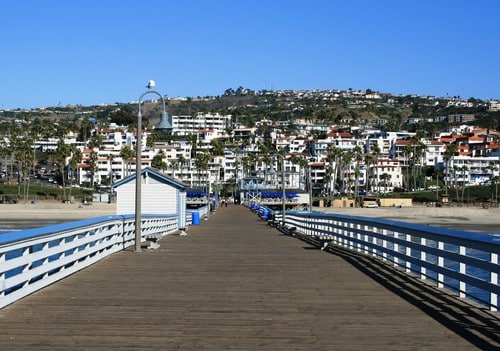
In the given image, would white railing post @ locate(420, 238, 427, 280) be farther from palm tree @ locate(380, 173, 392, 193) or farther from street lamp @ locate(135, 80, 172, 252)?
palm tree @ locate(380, 173, 392, 193)

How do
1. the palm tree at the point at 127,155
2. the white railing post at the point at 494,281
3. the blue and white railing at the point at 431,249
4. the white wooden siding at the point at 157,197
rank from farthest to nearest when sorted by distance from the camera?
the palm tree at the point at 127,155, the white wooden siding at the point at 157,197, the blue and white railing at the point at 431,249, the white railing post at the point at 494,281

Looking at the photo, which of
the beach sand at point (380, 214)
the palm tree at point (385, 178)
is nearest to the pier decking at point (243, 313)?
the beach sand at point (380, 214)

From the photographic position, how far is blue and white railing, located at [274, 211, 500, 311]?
10.4 metres

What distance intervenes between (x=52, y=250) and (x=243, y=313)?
4.09m

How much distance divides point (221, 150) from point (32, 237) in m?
169

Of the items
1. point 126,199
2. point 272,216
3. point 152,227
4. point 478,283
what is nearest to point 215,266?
point 478,283

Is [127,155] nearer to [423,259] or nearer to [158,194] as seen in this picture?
[158,194]

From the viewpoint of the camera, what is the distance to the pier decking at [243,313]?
27.6ft

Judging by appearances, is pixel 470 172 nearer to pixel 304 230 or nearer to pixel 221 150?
pixel 221 150

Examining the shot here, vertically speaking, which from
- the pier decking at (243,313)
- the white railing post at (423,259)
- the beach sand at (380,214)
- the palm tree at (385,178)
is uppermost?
the palm tree at (385,178)

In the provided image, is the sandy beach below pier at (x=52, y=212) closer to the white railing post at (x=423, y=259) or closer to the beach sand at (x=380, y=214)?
the beach sand at (x=380, y=214)

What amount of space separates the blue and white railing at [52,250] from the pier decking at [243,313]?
24 centimetres

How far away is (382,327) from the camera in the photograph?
930 centimetres

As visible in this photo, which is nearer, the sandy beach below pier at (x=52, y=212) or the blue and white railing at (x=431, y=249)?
the blue and white railing at (x=431, y=249)
